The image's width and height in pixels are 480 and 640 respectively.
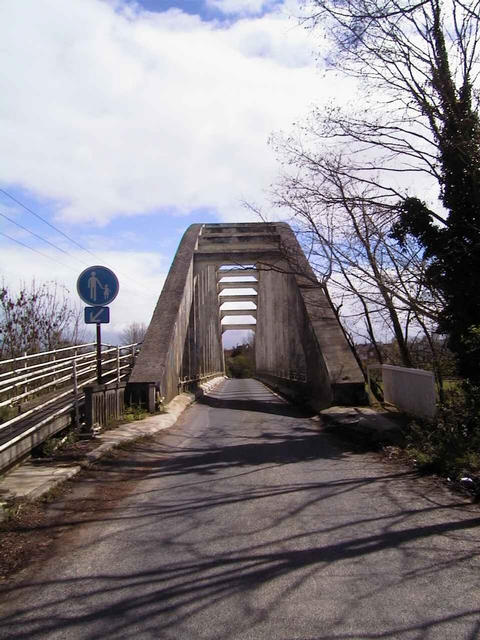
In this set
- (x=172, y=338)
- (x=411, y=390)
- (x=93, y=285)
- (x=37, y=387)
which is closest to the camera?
(x=93, y=285)

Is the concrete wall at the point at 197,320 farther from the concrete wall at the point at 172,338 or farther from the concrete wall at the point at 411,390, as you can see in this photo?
the concrete wall at the point at 411,390

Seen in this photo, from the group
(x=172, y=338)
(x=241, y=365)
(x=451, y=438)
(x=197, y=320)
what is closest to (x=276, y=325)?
(x=197, y=320)

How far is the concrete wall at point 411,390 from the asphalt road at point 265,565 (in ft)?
12.0

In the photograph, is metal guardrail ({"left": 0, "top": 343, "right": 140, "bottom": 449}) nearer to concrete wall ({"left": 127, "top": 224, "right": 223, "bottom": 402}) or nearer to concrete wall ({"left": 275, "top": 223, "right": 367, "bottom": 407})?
concrete wall ({"left": 127, "top": 224, "right": 223, "bottom": 402})

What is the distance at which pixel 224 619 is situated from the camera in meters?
3.26

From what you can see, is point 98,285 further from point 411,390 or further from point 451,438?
point 411,390

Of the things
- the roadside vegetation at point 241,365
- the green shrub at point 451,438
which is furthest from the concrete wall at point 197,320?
the roadside vegetation at point 241,365

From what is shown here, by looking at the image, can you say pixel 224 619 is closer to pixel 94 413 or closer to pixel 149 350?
pixel 94 413

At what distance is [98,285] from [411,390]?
6.14m

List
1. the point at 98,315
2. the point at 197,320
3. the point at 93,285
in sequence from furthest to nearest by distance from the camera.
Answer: the point at 197,320, the point at 98,315, the point at 93,285

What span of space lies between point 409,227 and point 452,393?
3.26 metres

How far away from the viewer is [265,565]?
403 centimetres

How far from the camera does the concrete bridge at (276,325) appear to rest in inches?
576

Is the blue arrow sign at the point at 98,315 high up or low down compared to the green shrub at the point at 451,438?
up
